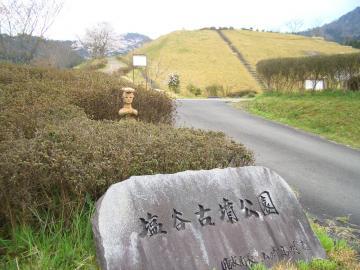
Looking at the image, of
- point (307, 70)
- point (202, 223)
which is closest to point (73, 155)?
point (202, 223)

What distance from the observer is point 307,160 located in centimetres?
864

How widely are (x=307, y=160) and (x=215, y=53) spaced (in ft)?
140

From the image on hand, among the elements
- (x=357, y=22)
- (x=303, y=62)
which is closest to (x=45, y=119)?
(x=303, y=62)

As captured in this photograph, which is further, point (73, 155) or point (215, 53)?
point (215, 53)

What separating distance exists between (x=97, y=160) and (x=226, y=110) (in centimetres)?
1331

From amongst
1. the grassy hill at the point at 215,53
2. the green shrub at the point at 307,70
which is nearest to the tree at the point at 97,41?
the grassy hill at the point at 215,53

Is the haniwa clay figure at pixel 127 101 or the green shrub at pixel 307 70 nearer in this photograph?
the haniwa clay figure at pixel 127 101

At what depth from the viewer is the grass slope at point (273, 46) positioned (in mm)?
50438

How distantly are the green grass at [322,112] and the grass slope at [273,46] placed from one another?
102ft

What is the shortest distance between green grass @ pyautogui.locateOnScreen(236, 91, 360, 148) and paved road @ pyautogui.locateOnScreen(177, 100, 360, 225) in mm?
553

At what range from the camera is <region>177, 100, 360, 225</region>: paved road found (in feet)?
20.3

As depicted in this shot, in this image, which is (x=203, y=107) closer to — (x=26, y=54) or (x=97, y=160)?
(x=26, y=54)

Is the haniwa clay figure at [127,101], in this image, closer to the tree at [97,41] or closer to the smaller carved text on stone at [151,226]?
the smaller carved text on stone at [151,226]

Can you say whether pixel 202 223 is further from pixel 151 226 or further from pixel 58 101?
pixel 58 101
